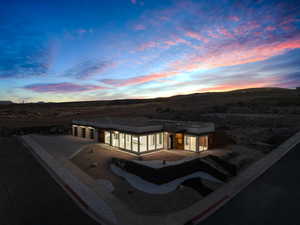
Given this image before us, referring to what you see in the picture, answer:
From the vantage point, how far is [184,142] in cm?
1952

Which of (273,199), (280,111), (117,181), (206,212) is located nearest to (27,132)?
(117,181)

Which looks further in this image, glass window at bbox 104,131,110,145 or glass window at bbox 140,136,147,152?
glass window at bbox 104,131,110,145

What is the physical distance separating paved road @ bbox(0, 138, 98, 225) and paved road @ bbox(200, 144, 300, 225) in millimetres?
5956

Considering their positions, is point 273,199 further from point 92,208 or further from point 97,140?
point 97,140

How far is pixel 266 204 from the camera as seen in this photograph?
9.52 m

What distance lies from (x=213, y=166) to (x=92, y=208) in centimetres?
941

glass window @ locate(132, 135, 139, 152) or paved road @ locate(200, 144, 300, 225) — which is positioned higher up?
glass window @ locate(132, 135, 139, 152)

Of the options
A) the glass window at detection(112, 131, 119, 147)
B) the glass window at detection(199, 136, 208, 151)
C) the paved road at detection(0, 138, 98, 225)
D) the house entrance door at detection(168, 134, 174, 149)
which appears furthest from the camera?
the glass window at detection(112, 131, 119, 147)

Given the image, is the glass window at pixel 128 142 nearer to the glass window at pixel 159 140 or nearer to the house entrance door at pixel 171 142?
the glass window at pixel 159 140

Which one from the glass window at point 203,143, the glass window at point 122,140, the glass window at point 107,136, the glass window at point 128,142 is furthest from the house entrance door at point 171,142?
the glass window at point 107,136

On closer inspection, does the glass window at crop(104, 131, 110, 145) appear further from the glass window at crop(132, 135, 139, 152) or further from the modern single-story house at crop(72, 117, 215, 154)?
the glass window at crop(132, 135, 139, 152)

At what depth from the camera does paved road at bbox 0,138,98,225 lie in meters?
7.75

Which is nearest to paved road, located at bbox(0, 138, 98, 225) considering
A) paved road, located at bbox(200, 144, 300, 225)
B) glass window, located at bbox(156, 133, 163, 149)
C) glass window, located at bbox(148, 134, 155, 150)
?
paved road, located at bbox(200, 144, 300, 225)

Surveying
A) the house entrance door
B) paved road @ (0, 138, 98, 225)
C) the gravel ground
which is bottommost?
the gravel ground
